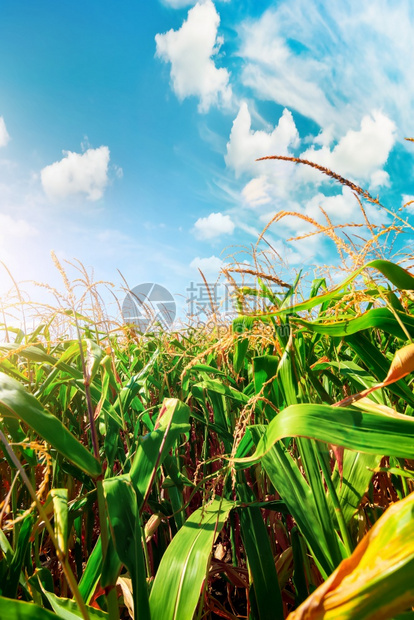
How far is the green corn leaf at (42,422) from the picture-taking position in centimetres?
44

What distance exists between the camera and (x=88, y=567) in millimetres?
699

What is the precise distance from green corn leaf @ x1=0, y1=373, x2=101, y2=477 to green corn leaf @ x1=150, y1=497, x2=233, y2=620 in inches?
7.9

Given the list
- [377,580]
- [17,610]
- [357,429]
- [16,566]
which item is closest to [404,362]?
[357,429]

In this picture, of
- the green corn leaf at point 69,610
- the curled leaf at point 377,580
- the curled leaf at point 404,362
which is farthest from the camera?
the green corn leaf at point 69,610

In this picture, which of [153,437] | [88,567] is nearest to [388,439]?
[153,437]

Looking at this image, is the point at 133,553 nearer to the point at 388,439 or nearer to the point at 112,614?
the point at 112,614

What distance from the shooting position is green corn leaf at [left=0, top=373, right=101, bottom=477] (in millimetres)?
444

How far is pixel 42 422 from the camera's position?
45 centimetres

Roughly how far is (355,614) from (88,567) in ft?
1.94

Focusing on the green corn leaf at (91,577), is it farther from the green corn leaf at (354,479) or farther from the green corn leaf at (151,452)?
the green corn leaf at (354,479)

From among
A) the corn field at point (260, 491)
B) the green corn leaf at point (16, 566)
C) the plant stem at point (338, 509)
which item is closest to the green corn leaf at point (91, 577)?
the corn field at point (260, 491)

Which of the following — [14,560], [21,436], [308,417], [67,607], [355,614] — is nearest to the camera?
[355,614]

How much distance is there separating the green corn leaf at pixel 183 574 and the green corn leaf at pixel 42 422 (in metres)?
0.20

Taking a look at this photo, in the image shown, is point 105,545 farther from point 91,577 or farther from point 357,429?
point 357,429
